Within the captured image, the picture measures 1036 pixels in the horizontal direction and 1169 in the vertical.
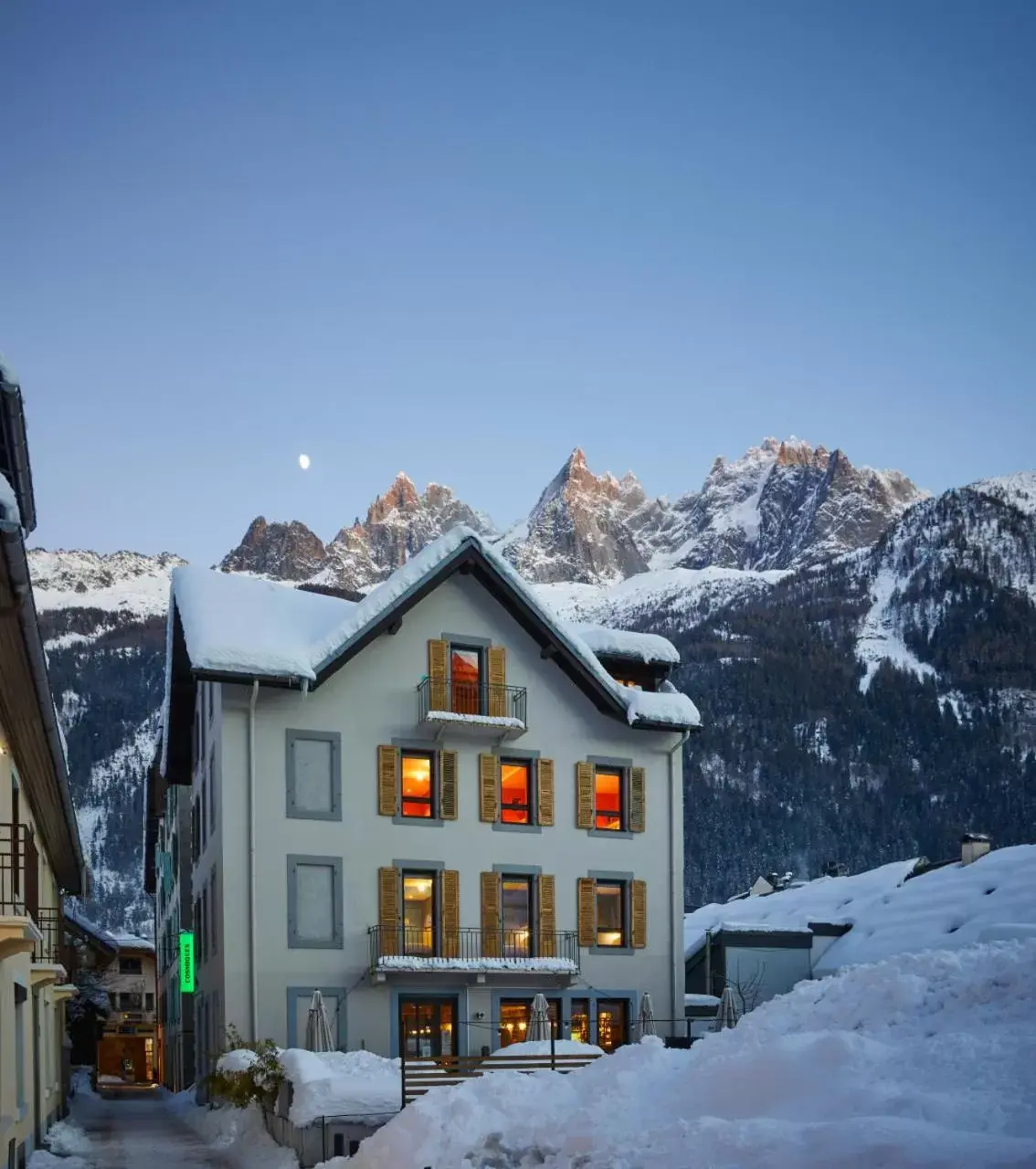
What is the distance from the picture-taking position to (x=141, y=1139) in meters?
31.3

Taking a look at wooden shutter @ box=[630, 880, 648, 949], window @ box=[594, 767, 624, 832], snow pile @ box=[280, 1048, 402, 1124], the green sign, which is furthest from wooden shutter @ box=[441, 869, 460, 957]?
the green sign

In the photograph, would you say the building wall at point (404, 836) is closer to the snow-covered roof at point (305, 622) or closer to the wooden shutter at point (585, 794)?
the wooden shutter at point (585, 794)

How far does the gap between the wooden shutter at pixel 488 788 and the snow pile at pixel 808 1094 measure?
56.8ft

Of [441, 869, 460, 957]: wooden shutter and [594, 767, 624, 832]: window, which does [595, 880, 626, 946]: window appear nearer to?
[594, 767, 624, 832]: window

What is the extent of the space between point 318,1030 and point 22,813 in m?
8.49

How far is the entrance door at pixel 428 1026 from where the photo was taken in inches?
1320

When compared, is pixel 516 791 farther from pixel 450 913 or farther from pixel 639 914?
pixel 639 914

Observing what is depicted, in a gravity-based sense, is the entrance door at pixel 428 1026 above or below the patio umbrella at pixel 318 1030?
below

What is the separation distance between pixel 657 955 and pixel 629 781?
4.61 metres

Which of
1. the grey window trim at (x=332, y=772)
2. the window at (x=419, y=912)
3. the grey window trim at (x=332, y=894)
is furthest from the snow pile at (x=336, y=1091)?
the window at (x=419, y=912)

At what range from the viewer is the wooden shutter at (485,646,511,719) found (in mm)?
36094

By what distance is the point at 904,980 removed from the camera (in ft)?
55.1

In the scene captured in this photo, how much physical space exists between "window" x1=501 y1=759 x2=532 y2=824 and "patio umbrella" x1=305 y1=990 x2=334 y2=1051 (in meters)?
8.31

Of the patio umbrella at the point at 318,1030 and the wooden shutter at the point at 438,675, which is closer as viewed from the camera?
the patio umbrella at the point at 318,1030
